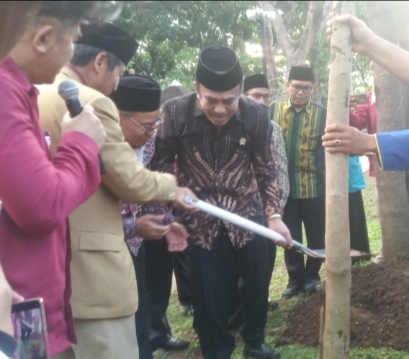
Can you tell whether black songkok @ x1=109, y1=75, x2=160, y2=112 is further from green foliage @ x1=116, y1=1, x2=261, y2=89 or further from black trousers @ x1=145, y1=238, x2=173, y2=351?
black trousers @ x1=145, y1=238, x2=173, y2=351

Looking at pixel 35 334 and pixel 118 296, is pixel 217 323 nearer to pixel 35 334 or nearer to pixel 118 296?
pixel 118 296

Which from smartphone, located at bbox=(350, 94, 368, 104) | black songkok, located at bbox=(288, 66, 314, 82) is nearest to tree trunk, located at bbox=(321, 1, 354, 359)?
black songkok, located at bbox=(288, 66, 314, 82)

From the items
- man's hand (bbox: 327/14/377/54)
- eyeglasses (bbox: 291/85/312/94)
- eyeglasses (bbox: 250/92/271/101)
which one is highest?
eyeglasses (bbox: 250/92/271/101)

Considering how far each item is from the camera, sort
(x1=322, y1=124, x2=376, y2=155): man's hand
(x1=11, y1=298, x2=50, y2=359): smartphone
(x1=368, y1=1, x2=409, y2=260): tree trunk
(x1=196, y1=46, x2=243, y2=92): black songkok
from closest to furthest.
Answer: (x1=11, y1=298, x2=50, y2=359): smartphone < (x1=322, y1=124, x2=376, y2=155): man's hand < (x1=196, y1=46, x2=243, y2=92): black songkok < (x1=368, y1=1, x2=409, y2=260): tree trunk

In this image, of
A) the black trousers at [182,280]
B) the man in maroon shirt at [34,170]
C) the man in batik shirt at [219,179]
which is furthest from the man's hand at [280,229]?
the man in maroon shirt at [34,170]

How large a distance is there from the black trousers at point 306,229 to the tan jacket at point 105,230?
10.3ft

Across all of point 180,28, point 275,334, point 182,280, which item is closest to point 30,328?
point 180,28

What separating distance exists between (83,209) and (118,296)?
0.33 meters

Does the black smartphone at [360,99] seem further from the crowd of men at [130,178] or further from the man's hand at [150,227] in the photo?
the man's hand at [150,227]

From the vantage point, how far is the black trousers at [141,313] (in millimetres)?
3449

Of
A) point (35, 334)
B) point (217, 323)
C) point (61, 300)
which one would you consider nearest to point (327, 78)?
point (61, 300)

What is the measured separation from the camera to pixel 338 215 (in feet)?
8.79

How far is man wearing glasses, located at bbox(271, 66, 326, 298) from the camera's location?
17.2 feet

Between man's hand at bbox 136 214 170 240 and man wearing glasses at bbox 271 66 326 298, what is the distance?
2.19 metres
